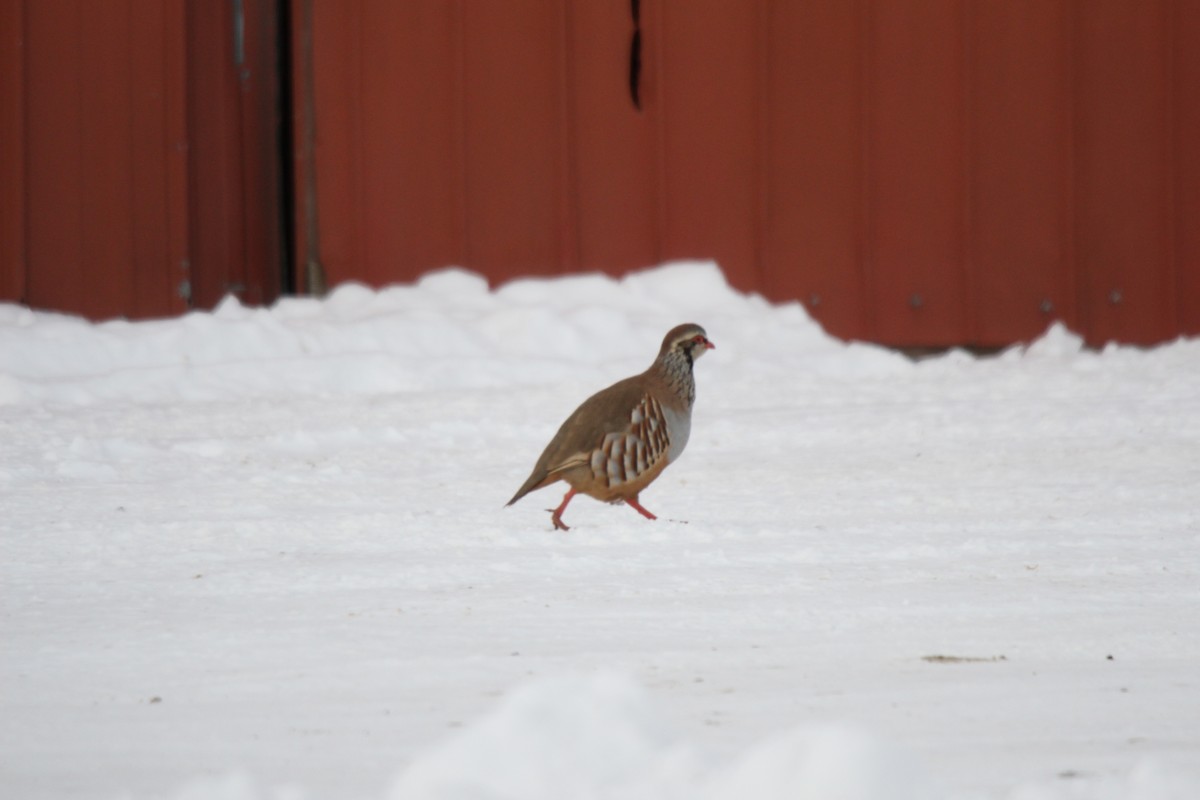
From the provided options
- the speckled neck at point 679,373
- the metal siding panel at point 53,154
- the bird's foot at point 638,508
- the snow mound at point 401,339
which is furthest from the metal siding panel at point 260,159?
the bird's foot at point 638,508

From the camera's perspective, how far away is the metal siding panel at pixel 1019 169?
7.93 metres

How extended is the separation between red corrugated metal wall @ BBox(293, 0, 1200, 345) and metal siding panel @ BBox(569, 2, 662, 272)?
11 mm

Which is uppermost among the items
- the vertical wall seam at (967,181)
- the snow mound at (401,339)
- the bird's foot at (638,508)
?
the vertical wall seam at (967,181)

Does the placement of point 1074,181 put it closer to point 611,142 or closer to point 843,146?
point 843,146

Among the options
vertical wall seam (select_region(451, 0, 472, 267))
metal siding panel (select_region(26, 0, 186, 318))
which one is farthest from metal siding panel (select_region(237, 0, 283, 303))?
vertical wall seam (select_region(451, 0, 472, 267))

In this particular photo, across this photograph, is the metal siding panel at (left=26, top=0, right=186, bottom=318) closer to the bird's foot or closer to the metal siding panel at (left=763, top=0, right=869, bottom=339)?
the metal siding panel at (left=763, top=0, right=869, bottom=339)

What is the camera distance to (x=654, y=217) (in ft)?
26.8

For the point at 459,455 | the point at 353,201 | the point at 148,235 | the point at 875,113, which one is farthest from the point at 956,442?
the point at 148,235

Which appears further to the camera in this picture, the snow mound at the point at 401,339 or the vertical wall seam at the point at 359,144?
the vertical wall seam at the point at 359,144

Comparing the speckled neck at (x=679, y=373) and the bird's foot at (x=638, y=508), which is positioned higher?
the speckled neck at (x=679, y=373)

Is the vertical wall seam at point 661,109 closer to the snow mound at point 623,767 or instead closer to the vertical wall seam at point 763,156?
the vertical wall seam at point 763,156

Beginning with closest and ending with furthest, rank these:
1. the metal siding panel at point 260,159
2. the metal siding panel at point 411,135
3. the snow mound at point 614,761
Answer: the snow mound at point 614,761
the metal siding panel at point 411,135
the metal siding panel at point 260,159

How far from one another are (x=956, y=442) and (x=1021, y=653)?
2.89 metres

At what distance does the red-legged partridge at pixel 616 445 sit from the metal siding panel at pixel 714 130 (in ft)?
10.8
